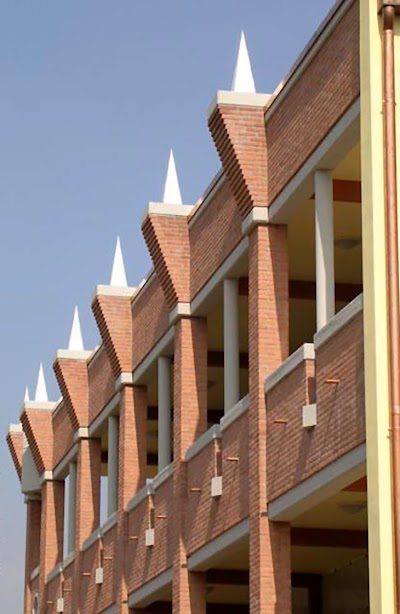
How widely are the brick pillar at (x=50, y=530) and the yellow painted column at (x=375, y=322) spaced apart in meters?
23.6

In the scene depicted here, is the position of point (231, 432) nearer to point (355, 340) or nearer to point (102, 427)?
point (355, 340)

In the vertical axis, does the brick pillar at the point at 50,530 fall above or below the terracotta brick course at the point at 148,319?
below

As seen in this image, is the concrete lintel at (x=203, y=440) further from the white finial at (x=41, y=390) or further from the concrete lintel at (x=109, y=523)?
the white finial at (x=41, y=390)

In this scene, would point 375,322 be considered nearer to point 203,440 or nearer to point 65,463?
point 203,440

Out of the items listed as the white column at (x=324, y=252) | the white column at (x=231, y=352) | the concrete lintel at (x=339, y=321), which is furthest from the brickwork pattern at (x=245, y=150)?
the concrete lintel at (x=339, y=321)

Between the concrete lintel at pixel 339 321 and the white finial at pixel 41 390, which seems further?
the white finial at pixel 41 390

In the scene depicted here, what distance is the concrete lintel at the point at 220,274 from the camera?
25.0 meters

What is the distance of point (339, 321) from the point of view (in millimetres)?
20328

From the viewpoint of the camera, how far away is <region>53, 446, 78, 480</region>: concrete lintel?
39.0m

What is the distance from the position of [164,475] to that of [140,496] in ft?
7.06

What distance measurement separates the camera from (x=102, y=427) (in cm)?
3678

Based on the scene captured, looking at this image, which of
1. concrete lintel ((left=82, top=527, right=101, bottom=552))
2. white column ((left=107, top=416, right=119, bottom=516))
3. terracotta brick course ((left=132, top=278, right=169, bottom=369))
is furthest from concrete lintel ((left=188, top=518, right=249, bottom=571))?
white column ((left=107, top=416, right=119, bottom=516))

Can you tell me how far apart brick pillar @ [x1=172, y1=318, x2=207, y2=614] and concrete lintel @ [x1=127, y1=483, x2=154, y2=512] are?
2.09m

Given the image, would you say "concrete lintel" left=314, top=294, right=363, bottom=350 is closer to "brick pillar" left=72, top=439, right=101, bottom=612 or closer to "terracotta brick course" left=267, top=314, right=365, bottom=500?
"terracotta brick course" left=267, top=314, right=365, bottom=500
